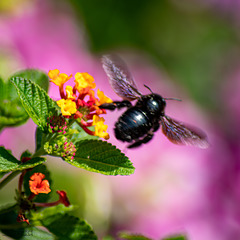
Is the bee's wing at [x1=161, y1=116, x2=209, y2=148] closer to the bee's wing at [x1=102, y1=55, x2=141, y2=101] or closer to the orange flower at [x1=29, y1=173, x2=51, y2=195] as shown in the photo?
the bee's wing at [x1=102, y1=55, x2=141, y2=101]

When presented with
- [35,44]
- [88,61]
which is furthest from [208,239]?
[35,44]

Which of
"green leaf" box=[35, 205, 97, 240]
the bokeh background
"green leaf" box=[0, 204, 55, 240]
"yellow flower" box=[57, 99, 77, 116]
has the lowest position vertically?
the bokeh background

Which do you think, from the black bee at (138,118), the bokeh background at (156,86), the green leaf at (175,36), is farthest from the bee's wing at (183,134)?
the green leaf at (175,36)

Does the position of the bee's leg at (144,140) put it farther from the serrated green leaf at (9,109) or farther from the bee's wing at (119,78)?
the serrated green leaf at (9,109)

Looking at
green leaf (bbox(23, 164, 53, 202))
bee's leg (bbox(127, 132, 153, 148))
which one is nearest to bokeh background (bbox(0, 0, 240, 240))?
bee's leg (bbox(127, 132, 153, 148))

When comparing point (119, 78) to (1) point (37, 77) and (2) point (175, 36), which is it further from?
(2) point (175, 36)

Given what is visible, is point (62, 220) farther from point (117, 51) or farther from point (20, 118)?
point (117, 51)
